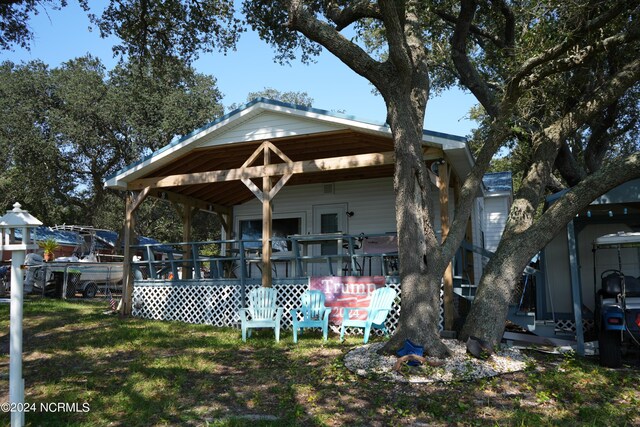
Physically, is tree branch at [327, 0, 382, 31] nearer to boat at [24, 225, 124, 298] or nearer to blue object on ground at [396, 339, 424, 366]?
blue object on ground at [396, 339, 424, 366]

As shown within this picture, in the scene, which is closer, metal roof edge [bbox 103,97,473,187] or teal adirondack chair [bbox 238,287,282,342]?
metal roof edge [bbox 103,97,473,187]

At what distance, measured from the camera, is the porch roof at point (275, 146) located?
8.87 meters

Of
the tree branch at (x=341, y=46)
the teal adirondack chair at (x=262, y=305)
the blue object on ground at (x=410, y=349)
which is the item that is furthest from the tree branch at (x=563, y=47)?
the teal adirondack chair at (x=262, y=305)

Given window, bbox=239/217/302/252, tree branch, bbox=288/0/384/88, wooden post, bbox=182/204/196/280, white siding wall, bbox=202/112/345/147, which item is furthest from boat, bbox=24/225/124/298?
tree branch, bbox=288/0/384/88

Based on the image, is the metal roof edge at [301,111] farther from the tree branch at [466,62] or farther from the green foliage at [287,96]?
the green foliage at [287,96]

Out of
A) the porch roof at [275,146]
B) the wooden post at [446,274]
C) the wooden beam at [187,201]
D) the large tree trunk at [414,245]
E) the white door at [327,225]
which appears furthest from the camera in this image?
the white door at [327,225]

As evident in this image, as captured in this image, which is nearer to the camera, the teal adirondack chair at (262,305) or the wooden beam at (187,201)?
the teal adirondack chair at (262,305)

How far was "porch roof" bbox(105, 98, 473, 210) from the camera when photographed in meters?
8.87

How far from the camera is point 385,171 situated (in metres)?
11.6

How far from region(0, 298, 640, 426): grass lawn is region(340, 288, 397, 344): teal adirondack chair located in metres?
0.56

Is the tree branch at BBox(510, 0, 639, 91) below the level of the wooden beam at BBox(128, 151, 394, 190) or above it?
above

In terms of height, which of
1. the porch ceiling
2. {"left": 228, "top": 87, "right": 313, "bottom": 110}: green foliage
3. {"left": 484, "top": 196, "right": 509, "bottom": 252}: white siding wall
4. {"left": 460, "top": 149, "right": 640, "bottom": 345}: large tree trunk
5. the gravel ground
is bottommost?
the gravel ground

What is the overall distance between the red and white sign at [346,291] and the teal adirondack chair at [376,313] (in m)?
0.48

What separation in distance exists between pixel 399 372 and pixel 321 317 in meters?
3.18
